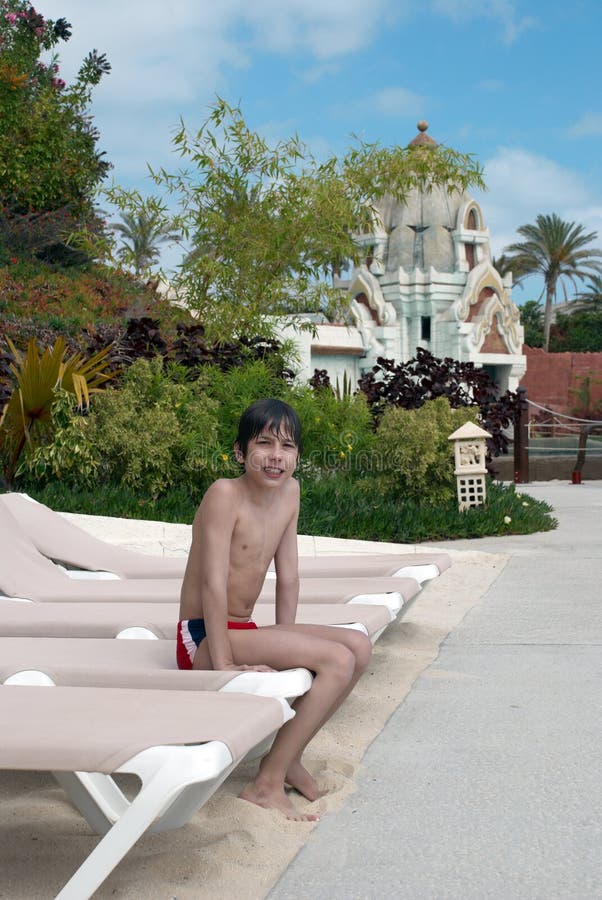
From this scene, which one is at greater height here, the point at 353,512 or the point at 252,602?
the point at 252,602

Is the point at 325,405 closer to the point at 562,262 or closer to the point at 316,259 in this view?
the point at 316,259

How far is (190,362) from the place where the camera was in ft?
37.1

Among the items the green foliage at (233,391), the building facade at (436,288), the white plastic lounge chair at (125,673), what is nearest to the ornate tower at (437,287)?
the building facade at (436,288)

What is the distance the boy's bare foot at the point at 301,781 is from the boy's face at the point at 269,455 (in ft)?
2.93

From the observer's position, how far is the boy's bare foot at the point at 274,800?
305 cm

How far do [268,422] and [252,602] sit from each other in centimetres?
62

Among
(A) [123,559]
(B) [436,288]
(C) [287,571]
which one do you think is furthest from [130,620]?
(B) [436,288]

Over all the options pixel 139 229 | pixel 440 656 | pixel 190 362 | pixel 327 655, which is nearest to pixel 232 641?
pixel 327 655

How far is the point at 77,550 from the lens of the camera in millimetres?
6254

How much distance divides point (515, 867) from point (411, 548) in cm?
584

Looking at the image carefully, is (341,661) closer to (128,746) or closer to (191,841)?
(191,841)

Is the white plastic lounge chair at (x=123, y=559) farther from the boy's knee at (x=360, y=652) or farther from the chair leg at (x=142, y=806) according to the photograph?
the chair leg at (x=142, y=806)

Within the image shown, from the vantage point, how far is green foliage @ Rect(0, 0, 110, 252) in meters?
22.2

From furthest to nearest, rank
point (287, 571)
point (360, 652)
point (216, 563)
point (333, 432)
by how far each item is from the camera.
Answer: point (333, 432), point (287, 571), point (360, 652), point (216, 563)
